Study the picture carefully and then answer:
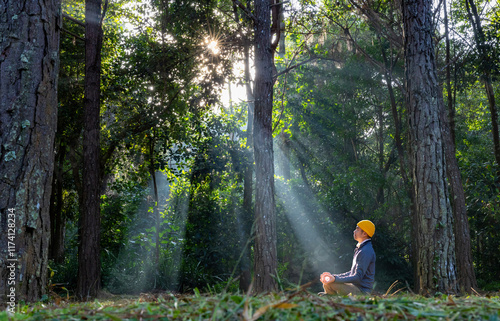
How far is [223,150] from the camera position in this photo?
12.7 metres

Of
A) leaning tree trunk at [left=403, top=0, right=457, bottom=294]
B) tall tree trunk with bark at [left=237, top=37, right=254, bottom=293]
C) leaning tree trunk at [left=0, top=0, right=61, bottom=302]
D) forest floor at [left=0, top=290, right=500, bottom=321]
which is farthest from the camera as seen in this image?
tall tree trunk with bark at [left=237, top=37, right=254, bottom=293]

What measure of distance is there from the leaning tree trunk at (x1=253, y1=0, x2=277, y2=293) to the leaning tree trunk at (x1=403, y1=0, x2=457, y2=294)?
305 centimetres

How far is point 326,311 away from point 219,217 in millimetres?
11405

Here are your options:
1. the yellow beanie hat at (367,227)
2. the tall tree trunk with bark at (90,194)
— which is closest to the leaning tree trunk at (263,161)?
the yellow beanie hat at (367,227)

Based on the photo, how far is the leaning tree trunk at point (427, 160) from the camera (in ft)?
18.1

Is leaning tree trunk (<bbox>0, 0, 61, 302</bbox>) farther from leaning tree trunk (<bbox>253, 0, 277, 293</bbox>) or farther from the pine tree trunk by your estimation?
the pine tree trunk

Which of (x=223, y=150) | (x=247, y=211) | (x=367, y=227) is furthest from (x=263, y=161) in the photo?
(x=247, y=211)

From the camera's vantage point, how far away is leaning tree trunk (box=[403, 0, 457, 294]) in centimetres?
551

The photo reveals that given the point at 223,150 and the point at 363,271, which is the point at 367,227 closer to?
the point at 363,271

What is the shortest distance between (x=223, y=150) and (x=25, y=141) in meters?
9.33

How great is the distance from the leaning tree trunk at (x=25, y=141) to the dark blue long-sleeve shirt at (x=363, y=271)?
351cm

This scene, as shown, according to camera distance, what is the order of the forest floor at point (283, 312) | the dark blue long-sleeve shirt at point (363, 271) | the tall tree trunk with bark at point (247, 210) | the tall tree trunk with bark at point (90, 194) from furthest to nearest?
the tall tree trunk with bark at point (247, 210) < the tall tree trunk with bark at point (90, 194) < the dark blue long-sleeve shirt at point (363, 271) < the forest floor at point (283, 312)

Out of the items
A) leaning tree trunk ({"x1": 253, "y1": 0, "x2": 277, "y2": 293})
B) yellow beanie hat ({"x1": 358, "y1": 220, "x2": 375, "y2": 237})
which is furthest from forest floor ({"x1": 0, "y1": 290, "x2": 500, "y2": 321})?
leaning tree trunk ({"x1": 253, "y1": 0, "x2": 277, "y2": 293})

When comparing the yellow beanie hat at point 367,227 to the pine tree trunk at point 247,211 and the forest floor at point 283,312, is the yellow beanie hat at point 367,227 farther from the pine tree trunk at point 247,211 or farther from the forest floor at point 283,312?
the pine tree trunk at point 247,211
